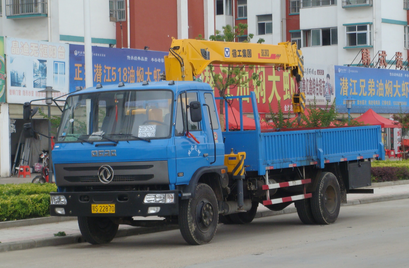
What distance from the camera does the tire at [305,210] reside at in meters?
13.7

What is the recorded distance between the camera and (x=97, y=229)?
38.8 ft

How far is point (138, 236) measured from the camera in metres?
13.0

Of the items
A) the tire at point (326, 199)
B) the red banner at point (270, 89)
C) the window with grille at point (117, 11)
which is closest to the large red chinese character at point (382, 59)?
the red banner at point (270, 89)

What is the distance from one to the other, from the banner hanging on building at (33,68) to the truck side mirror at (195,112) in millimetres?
17791

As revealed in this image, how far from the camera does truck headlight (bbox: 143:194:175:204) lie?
10.3 meters

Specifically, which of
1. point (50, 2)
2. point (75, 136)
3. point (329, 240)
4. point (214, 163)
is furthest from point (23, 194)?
point (50, 2)

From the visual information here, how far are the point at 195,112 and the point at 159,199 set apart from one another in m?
1.44

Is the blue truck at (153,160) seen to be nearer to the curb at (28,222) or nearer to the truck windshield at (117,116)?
the truck windshield at (117,116)

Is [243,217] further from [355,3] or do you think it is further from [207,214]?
[355,3]

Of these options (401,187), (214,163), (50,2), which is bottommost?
(401,187)

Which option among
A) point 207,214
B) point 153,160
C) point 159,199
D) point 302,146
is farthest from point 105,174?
point 302,146

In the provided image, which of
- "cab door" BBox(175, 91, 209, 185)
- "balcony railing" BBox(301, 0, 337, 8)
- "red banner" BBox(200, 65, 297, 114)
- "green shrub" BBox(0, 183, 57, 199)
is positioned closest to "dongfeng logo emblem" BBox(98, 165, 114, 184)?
"cab door" BBox(175, 91, 209, 185)

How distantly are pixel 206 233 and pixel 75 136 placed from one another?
2625 mm

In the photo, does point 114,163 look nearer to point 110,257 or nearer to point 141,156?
point 141,156
